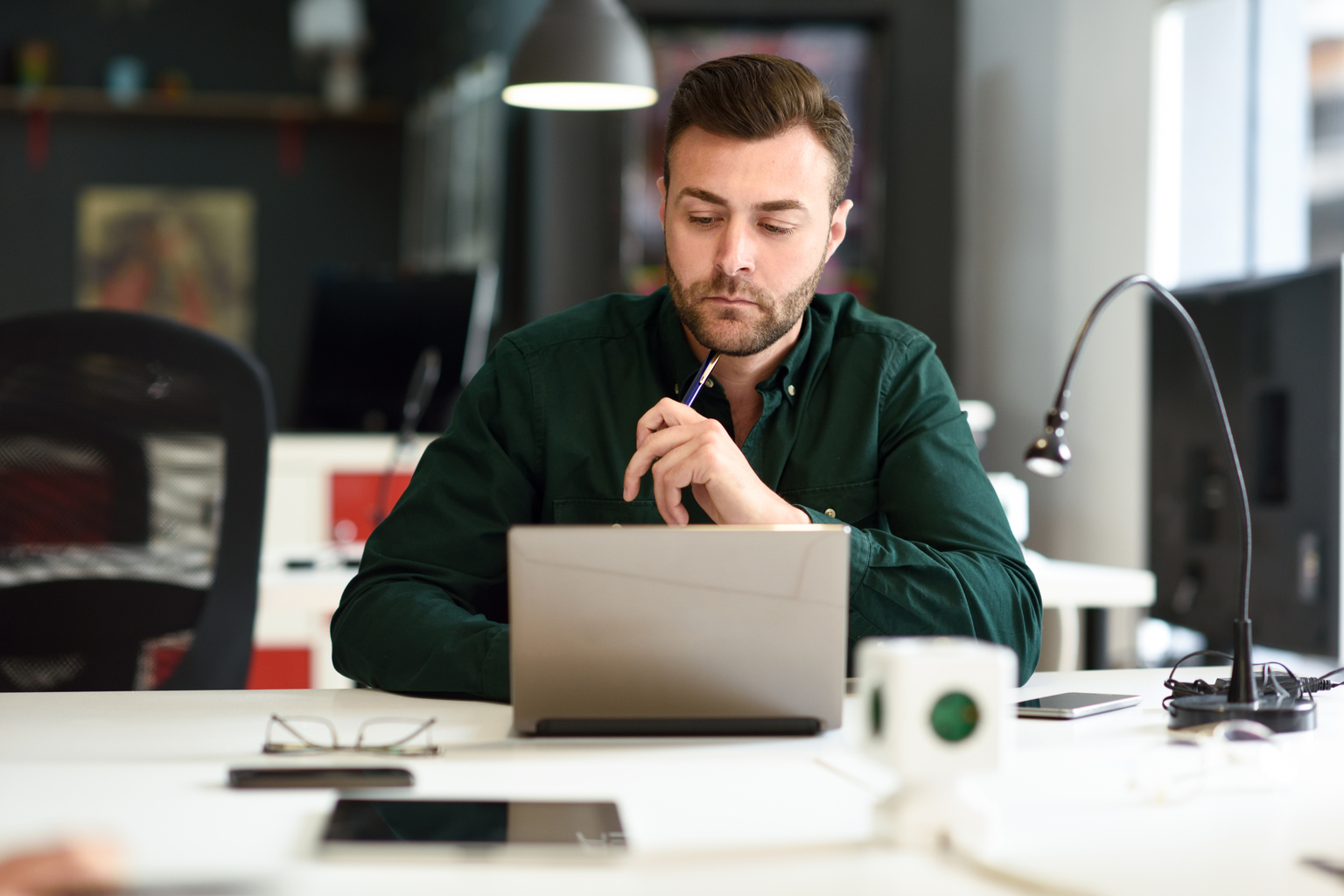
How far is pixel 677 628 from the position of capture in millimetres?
1023

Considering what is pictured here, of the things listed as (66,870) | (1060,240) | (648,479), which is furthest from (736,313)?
(1060,240)

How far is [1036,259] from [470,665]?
129 inches

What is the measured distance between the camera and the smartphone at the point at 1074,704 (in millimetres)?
1185

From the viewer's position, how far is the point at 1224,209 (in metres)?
3.45

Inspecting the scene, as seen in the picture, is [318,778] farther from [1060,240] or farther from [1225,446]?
[1060,240]

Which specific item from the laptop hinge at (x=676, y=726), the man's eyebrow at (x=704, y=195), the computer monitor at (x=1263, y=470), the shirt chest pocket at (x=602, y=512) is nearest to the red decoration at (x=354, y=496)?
the computer monitor at (x=1263, y=470)

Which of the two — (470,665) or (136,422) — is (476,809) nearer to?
(470,665)

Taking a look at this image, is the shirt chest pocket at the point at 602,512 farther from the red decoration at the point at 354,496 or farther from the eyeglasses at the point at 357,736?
the red decoration at the point at 354,496

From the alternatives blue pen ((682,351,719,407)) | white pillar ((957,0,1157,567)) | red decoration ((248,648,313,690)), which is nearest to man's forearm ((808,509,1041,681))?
blue pen ((682,351,719,407))

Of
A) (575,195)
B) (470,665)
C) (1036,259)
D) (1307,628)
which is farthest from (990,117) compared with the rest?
(470,665)

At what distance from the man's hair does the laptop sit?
65 cm

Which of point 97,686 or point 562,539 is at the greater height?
point 562,539

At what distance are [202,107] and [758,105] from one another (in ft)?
15.7

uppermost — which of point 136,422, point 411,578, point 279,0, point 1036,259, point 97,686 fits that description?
point 279,0
